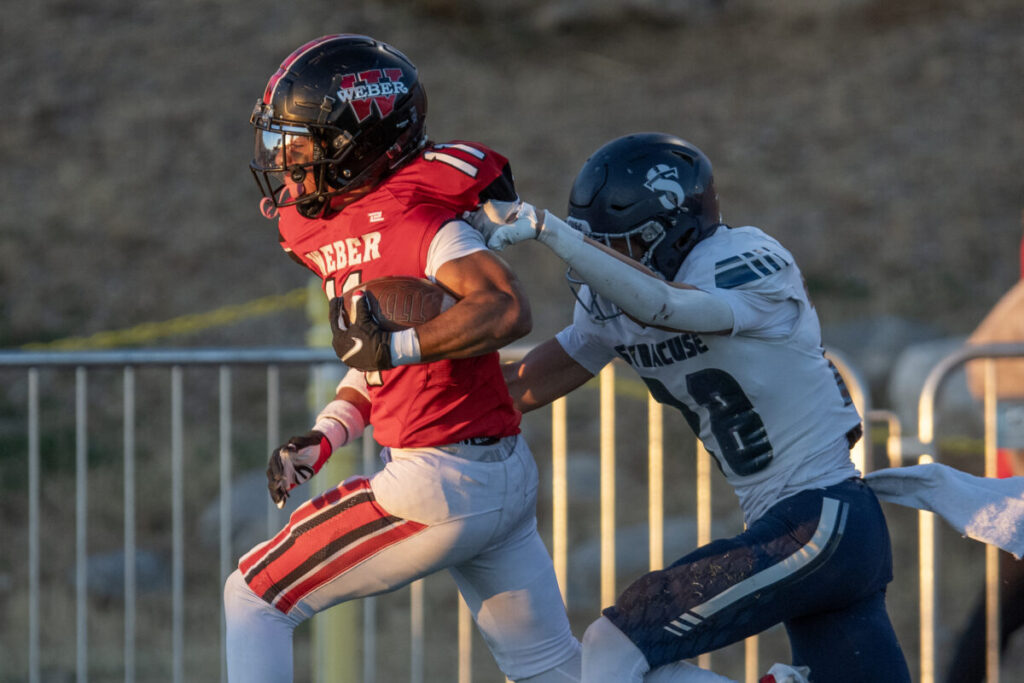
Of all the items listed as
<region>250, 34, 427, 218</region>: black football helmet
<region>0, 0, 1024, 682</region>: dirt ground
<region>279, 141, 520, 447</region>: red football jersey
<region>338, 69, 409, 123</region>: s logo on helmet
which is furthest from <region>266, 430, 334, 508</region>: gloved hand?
<region>0, 0, 1024, 682</region>: dirt ground

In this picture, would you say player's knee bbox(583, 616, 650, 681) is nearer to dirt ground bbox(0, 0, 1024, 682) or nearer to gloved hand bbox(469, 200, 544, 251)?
gloved hand bbox(469, 200, 544, 251)

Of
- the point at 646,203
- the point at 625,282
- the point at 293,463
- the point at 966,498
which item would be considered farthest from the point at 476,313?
the point at 966,498

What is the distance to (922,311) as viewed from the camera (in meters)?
10.9

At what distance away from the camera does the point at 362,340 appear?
8.60ft

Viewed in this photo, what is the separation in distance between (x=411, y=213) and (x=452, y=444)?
0.53 m

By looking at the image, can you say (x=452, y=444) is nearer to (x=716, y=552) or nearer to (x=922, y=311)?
(x=716, y=552)

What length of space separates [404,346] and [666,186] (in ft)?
2.50

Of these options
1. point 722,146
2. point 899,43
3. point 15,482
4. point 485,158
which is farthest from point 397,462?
point 899,43

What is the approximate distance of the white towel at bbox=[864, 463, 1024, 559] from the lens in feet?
9.57

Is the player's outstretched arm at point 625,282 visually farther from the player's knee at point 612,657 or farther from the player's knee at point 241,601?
the player's knee at point 241,601

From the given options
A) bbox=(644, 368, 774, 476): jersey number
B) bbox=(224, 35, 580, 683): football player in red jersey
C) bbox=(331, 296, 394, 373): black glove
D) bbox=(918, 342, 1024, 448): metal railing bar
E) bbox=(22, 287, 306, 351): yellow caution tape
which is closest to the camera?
bbox=(331, 296, 394, 373): black glove

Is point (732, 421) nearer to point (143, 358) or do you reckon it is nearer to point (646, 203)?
point (646, 203)

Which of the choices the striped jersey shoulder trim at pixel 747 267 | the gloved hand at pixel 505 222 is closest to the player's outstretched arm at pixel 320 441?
the gloved hand at pixel 505 222

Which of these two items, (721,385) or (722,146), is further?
(722,146)
